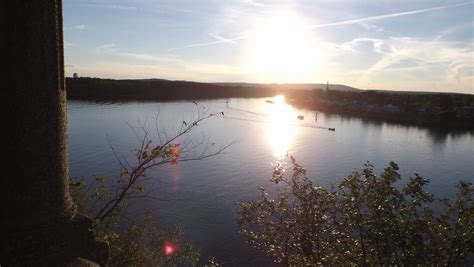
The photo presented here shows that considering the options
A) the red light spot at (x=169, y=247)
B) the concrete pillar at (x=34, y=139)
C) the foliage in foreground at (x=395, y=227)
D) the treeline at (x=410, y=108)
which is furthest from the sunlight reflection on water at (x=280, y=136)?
the concrete pillar at (x=34, y=139)

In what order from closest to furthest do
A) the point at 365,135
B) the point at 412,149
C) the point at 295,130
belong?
the point at 412,149 → the point at 365,135 → the point at 295,130

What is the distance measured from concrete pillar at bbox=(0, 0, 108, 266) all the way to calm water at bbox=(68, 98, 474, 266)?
5658 millimetres

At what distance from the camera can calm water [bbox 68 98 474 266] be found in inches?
1258

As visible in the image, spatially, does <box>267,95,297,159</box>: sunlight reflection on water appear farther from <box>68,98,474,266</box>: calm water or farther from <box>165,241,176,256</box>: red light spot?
<box>165,241,176,256</box>: red light spot

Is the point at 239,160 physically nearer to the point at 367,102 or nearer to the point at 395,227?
the point at 395,227

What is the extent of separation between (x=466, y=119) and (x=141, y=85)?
12026cm

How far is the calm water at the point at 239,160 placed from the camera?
105 feet

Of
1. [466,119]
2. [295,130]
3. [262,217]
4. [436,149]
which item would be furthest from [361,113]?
[262,217]

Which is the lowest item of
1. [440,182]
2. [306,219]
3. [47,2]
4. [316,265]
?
[440,182]

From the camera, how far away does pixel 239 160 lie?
5209cm

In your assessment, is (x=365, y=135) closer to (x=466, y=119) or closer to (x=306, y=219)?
(x=466, y=119)

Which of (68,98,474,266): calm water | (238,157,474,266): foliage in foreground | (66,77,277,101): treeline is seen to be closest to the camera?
(238,157,474,266): foliage in foreground

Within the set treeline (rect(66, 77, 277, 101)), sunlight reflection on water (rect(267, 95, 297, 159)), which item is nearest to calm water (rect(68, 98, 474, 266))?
sunlight reflection on water (rect(267, 95, 297, 159))

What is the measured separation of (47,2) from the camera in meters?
5.43
